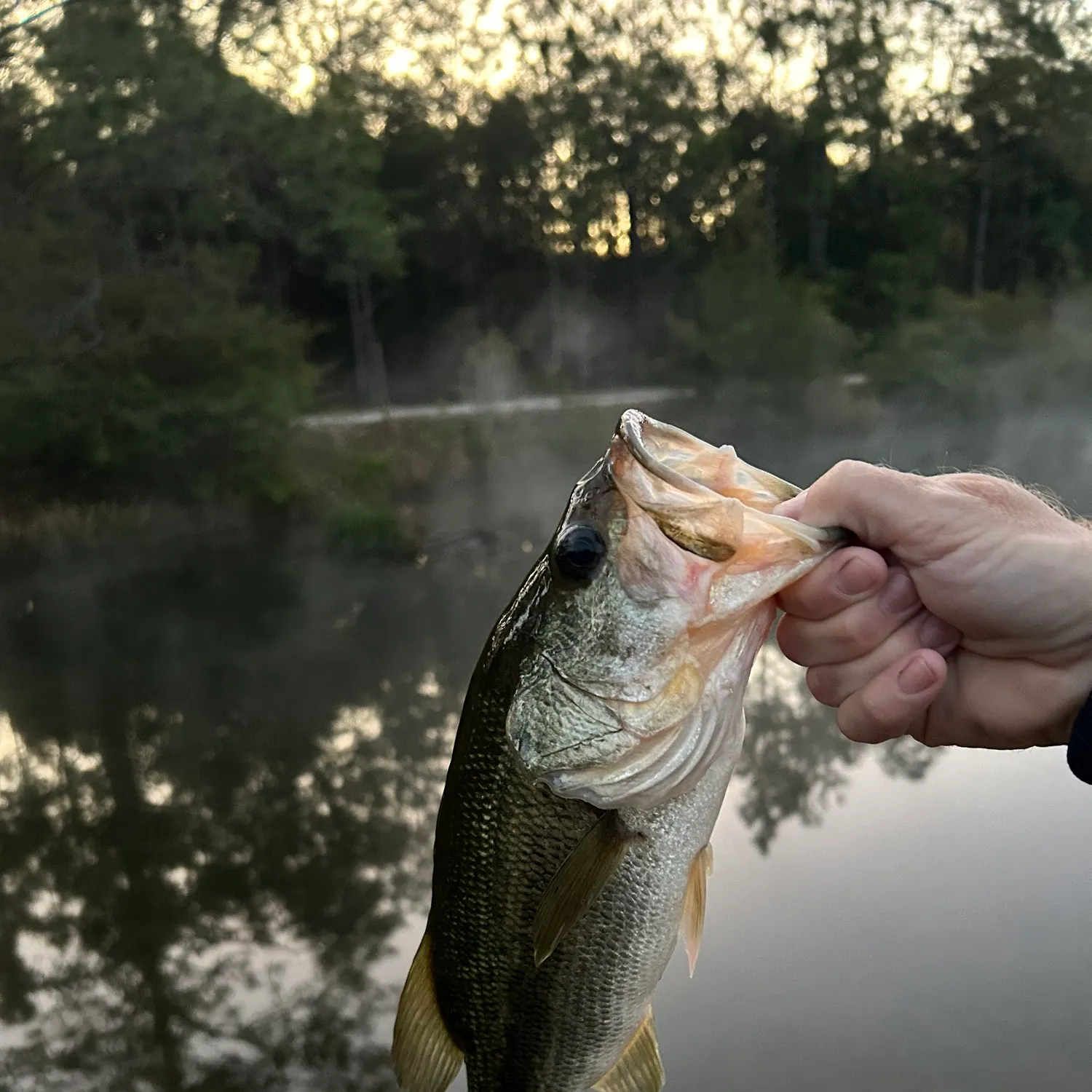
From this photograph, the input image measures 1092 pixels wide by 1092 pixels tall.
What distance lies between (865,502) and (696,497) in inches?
9.6

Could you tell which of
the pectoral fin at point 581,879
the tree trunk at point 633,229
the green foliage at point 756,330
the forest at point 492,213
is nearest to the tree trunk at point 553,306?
the forest at point 492,213

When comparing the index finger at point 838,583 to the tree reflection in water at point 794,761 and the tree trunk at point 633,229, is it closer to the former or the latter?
the tree reflection in water at point 794,761

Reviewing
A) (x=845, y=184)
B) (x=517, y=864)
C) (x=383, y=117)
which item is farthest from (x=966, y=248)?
(x=517, y=864)

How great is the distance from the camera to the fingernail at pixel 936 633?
1.15 meters

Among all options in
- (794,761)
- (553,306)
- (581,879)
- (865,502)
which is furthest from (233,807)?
(553,306)

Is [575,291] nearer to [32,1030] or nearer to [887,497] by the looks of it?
[32,1030]

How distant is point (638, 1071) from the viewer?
118cm

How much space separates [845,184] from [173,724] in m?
8.08

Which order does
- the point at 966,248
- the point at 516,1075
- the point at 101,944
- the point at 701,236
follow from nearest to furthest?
the point at 516,1075 → the point at 101,944 → the point at 966,248 → the point at 701,236

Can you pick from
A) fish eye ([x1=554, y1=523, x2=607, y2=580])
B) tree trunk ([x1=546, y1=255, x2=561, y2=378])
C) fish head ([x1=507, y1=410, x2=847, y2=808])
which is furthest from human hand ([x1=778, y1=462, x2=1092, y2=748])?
tree trunk ([x1=546, y1=255, x2=561, y2=378])

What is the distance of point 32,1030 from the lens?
2.92 meters

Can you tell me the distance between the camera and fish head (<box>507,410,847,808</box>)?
2.90ft

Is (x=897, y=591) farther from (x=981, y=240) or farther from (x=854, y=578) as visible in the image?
(x=981, y=240)

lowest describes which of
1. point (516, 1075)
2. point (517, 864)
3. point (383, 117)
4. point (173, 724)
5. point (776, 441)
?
point (173, 724)
